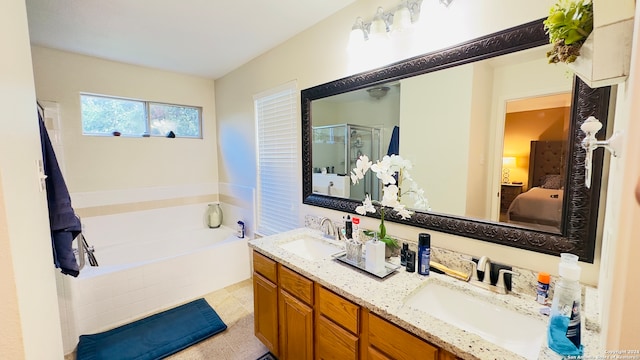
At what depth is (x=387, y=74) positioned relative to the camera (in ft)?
5.40

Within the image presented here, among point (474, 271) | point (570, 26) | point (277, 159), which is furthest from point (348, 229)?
point (570, 26)

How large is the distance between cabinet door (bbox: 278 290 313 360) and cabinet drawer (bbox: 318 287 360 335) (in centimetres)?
13

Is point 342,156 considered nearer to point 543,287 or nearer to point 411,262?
point 411,262

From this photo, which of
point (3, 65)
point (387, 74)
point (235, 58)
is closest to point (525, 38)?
point (387, 74)

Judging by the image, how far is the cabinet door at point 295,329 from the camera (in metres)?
1.48

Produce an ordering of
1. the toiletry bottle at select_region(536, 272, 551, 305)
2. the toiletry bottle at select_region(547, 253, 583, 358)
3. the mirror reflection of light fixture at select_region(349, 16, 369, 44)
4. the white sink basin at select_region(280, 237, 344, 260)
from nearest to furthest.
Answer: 1. the toiletry bottle at select_region(547, 253, 583, 358)
2. the toiletry bottle at select_region(536, 272, 551, 305)
3. the mirror reflection of light fixture at select_region(349, 16, 369, 44)
4. the white sink basin at select_region(280, 237, 344, 260)

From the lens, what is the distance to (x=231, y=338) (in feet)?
7.05

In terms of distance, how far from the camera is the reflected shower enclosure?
1.80m

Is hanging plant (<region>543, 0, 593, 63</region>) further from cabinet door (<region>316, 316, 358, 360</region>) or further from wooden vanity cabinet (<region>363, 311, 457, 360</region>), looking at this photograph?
cabinet door (<region>316, 316, 358, 360</region>)

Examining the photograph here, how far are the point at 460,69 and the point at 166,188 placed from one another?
3475 mm

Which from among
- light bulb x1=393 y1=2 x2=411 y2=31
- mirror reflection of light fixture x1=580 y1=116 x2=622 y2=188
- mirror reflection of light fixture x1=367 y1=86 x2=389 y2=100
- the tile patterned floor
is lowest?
the tile patterned floor

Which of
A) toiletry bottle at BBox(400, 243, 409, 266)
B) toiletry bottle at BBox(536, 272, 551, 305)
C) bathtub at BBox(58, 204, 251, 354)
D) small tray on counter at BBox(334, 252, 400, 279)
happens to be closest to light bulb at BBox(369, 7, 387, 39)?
toiletry bottle at BBox(400, 243, 409, 266)

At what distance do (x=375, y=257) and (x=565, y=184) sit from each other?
35.1 inches

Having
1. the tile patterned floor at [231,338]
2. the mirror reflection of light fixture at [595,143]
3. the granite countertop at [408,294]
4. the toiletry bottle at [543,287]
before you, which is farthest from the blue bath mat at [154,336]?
the mirror reflection of light fixture at [595,143]
